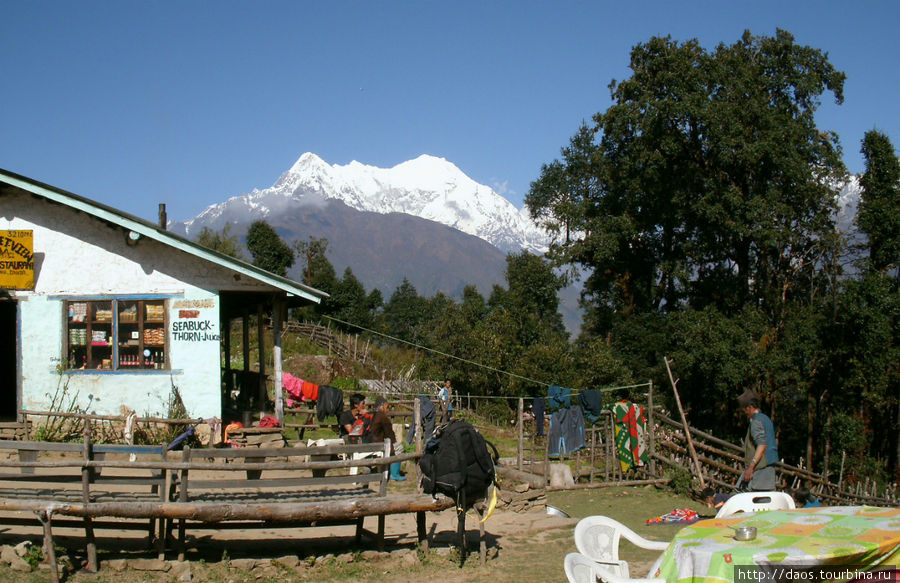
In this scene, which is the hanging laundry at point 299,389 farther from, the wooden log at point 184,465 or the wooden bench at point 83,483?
the wooden log at point 184,465

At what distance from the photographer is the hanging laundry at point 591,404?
1512cm

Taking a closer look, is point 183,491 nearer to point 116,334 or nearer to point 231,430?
point 231,430

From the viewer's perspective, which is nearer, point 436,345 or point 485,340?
point 485,340

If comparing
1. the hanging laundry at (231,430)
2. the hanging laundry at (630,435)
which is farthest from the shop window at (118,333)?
the hanging laundry at (630,435)

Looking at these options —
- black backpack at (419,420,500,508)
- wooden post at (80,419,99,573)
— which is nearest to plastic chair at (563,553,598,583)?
black backpack at (419,420,500,508)

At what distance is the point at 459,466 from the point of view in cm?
777

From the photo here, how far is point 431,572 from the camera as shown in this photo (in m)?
8.04

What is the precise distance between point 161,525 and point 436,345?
83.4ft

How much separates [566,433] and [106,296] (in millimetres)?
9517

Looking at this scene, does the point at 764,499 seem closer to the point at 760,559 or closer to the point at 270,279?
the point at 760,559

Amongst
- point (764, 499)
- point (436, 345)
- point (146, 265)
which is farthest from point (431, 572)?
point (436, 345)

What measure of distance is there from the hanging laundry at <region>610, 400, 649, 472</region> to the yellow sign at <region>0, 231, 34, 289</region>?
39.1 ft

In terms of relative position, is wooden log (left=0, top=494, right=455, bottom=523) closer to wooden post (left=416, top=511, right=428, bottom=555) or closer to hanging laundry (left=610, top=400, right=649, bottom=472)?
wooden post (left=416, top=511, right=428, bottom=555)

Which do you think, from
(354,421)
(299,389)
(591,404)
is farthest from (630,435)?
(299,389)
